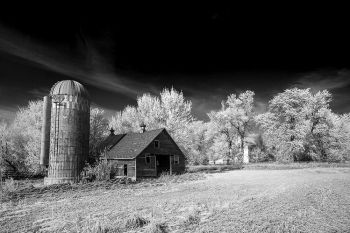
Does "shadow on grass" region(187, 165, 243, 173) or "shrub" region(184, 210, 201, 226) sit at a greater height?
"shrub" region(184, 210, 201, 226)

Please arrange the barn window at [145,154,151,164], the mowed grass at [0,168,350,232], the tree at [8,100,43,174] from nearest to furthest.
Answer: the mowed grass at [0,168,350,232], the barn window at [145,154,151,164], the tree at [8,100,43,174]

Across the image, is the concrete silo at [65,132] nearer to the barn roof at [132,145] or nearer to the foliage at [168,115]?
the barn roof at [132,145]

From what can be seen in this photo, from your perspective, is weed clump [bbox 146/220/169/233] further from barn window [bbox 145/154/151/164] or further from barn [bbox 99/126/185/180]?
barn window [bbox 145/154/151/164]

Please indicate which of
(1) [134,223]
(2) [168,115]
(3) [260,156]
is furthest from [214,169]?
(1) [134,223]

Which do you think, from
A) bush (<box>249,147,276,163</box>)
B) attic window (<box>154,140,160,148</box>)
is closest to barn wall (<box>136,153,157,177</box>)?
attic window (<box>154,140,160,148</box>)

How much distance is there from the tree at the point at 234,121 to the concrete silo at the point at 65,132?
3184 centimetres

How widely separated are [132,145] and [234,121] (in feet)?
90.1

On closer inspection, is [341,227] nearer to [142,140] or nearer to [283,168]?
[142,140]

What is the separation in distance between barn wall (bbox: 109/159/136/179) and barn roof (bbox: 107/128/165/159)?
0.46 metres

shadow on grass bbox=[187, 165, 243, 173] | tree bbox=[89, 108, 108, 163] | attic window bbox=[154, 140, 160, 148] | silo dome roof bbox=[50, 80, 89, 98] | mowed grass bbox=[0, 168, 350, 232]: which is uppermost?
silo dome roof bbox=[50, 80, 89, 98]

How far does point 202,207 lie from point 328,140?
44692 millimetres

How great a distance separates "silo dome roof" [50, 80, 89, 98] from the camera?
26094 mm

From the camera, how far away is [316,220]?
10180 millimetres

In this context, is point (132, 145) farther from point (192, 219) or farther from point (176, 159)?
point (192, 219)
